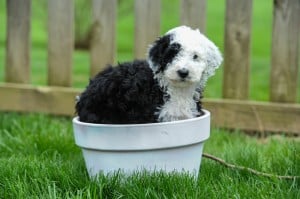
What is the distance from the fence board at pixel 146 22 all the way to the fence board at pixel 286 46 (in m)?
0.83

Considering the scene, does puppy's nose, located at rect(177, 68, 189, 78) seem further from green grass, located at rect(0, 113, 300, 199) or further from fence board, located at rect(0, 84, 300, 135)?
fence board, located at rect(0, 84, 300, 135)

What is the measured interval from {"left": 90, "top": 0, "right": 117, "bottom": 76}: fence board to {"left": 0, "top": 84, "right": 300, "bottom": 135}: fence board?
11.5 inches

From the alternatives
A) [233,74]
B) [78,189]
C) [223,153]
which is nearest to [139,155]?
[78,189]

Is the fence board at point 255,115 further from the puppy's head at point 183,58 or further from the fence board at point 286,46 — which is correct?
the puppy's head at point 183,58

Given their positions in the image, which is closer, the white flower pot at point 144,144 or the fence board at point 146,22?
the white flower pot at point 144,144

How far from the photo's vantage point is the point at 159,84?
287cm

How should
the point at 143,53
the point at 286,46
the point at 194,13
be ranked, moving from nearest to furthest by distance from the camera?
the point at 286,46
the point at 194,13
the point at 143,53

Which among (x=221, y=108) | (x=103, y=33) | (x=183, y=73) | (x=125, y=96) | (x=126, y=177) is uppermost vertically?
(x=103, y=33)

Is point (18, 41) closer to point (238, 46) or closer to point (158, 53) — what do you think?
point (238, 46)

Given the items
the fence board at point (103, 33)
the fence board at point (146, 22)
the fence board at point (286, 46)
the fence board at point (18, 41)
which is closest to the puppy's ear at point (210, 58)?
the fence board at point (286, 46)

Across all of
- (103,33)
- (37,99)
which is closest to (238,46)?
(103,33)

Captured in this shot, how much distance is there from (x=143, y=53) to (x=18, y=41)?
3.12 feet

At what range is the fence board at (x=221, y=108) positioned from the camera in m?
4.43

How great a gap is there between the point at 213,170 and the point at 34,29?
458 inches
